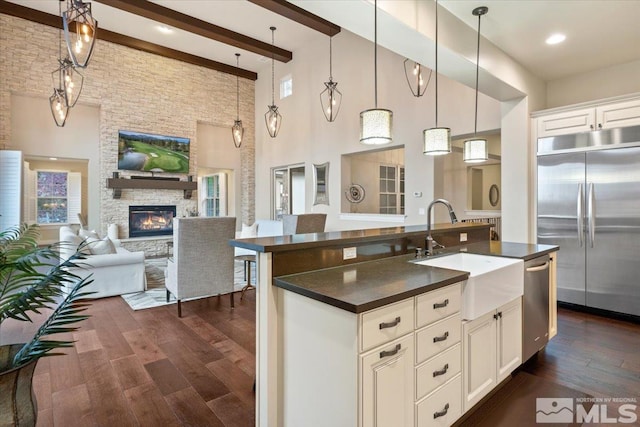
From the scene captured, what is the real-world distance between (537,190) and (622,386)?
2369mm

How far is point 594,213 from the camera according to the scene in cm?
366

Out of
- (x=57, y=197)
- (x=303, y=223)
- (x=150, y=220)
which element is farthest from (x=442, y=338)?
(x=57, y=197)

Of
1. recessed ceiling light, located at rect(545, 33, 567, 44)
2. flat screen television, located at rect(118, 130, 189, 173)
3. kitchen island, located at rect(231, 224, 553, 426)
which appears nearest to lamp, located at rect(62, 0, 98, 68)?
kitchen island, located at rect(231, 224, 553, 426)

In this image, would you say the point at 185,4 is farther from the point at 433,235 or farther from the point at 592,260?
the point at 592,260

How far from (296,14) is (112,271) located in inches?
211

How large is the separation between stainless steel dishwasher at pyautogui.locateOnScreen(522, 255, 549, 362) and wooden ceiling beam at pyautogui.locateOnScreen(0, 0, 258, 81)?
29.7 ft

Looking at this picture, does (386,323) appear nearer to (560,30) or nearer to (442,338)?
(442,338)

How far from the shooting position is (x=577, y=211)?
3.77 m

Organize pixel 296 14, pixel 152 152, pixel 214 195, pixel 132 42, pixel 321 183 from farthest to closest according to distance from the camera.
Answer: pixel 214 195 < pixel 152 152 < pixel 321 183 < pixel 132 42 < pixel 296 14

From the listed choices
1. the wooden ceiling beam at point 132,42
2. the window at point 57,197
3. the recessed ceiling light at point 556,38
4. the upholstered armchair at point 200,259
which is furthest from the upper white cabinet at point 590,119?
the window at point 57,197

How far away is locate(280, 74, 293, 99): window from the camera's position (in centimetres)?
891

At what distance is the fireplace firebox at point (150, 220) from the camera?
7.93 metres

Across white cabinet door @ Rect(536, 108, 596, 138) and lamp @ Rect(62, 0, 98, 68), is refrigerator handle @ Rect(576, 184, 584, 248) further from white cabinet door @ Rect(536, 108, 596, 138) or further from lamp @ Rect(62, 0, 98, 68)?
lamp @ Rect(62, 0, 98, 68)

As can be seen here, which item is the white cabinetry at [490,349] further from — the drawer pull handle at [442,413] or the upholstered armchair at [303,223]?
the upholstered armchair at [303,223]
